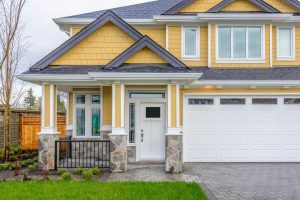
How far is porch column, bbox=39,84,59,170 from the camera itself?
11320mm

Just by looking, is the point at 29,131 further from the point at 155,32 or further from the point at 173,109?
the point at 173,109

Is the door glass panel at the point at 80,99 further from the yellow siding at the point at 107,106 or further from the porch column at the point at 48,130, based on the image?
the porch column at the point at 48,130

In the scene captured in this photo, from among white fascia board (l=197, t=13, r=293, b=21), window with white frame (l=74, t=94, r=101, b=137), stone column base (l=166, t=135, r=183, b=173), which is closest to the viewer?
stone column base (l=166, t=135, r=183, b=173)

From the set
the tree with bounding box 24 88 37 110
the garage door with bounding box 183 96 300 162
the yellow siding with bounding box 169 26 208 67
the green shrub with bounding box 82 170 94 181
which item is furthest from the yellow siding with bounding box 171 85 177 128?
the tree with bounding box 24 88 37 110

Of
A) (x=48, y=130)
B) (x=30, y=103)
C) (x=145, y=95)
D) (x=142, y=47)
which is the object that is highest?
(x=142, y=47)

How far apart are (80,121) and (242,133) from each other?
6.55 m

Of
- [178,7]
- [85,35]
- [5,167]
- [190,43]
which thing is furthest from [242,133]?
[5,167]

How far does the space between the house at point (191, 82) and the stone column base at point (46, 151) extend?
33 millimetres

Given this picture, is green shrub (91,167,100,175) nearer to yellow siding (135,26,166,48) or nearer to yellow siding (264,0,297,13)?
yellow siding (135,26,166,48)

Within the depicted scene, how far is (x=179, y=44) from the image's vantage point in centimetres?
1413

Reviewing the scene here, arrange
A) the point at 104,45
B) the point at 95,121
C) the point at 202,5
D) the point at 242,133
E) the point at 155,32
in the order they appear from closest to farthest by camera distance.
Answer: the point at 104,45 → the point at 242,133 → the point at 95,121 → the point at 202,5 → the point at 155,32

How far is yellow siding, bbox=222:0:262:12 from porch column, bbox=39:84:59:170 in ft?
26.0

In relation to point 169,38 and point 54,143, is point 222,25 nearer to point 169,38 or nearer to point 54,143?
point 169,38

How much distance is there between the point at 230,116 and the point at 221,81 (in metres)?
1.55
